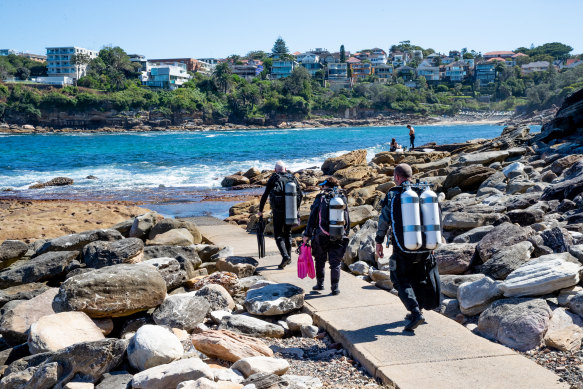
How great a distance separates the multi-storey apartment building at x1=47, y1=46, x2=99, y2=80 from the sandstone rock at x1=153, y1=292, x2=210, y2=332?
149m

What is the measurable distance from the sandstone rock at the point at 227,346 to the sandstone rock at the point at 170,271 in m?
2.18

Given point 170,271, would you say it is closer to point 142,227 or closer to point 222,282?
point 222,282

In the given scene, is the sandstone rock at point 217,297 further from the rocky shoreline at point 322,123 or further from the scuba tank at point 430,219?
the rocky shoreline at point 322,123

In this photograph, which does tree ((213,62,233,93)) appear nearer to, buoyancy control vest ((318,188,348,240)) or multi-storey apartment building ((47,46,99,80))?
multi-storey apartment building ((47,46,99,80))

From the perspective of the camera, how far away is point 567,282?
5.80m

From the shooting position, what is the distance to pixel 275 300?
21.1 ft

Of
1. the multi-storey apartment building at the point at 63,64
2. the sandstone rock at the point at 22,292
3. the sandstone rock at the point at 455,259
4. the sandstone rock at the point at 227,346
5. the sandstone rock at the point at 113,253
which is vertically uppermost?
the multi-storey apartment building at the point at 63,64

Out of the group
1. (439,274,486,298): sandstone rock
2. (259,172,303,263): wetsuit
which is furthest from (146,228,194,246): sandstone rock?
(439,274,486,298): sandstone rock

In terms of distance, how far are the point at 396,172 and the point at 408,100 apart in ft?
466

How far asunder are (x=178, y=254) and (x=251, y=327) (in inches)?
112

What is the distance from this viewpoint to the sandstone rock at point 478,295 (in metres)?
5.92

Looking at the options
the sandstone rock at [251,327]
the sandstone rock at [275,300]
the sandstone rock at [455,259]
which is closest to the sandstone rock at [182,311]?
the sandstone rock at [251,327]

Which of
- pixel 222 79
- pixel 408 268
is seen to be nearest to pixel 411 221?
pixel 408 268

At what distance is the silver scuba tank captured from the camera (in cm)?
646
